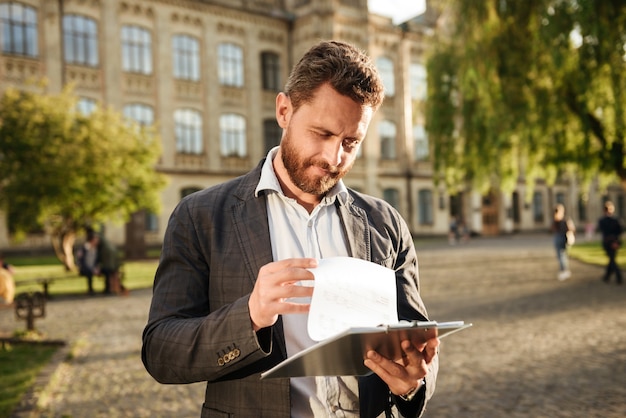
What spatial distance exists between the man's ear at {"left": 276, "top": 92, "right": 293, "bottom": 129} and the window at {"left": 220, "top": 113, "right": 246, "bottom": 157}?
3285cm

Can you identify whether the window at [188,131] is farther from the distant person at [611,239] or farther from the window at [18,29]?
the distant person at [611,239]

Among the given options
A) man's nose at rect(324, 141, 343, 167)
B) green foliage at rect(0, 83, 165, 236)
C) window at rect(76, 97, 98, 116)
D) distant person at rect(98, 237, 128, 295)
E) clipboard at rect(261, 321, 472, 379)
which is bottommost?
distant person at rect(98, 237, 128, 295)

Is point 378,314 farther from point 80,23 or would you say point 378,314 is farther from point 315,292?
point 80,23

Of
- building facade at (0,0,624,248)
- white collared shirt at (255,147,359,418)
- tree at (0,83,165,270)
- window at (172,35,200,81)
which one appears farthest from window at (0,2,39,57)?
white collared shirt at (255,147,359,418)

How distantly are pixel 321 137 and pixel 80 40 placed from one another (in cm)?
3136

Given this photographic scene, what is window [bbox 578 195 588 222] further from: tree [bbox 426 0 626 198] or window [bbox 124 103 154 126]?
tree [bbox 426 0 626 198]

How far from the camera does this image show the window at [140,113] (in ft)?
104

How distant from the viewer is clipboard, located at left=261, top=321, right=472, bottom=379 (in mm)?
1584

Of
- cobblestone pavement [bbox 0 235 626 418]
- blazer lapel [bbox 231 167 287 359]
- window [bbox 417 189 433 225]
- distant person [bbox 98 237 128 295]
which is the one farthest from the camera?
window [bbox 417 189 433 225]

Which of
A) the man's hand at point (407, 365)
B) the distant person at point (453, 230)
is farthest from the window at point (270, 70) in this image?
the man's hand at point (407, 365)

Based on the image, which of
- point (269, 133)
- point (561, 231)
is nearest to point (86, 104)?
point (269, 133)

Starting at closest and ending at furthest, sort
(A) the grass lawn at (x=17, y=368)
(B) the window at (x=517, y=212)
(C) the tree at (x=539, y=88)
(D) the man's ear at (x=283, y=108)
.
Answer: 1. (D) the man's ear at (x=283, y=108)
2. (A) the grass lawn at (x=17, y=368)
3. (C) the tree at (x=539, y=88)
4. (B) the window at (x=517, y=212)

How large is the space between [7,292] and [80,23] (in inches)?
959

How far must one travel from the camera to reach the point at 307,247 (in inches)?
86.0
